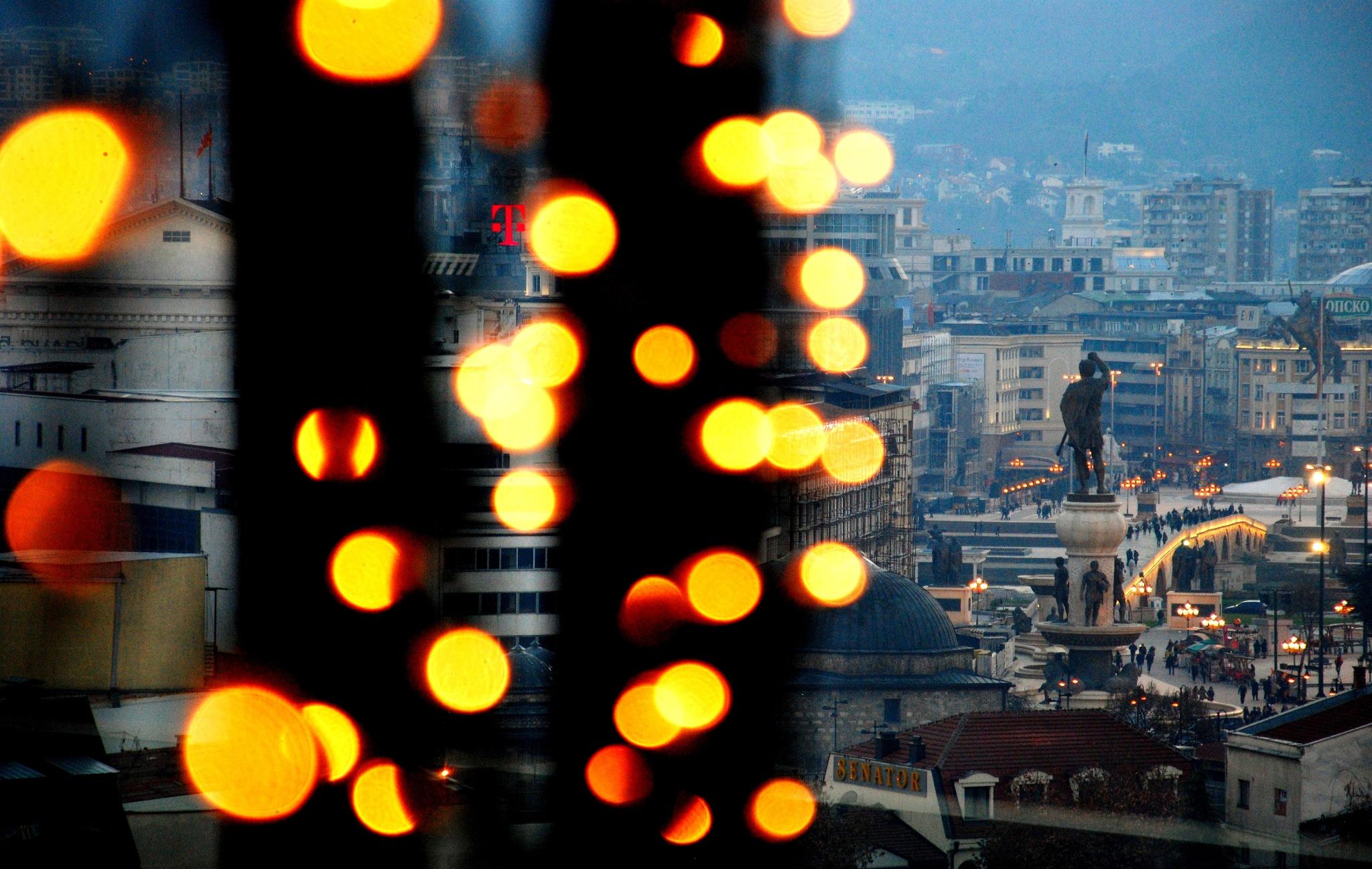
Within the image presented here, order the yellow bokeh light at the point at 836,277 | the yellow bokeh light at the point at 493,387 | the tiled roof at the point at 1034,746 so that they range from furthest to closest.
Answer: the yellow bokeh light at the point at 836,277
the tiled roof at the point at 1034,746
the yellow bokeh light at the point at 493,387

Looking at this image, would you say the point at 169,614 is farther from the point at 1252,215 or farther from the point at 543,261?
the point at 1252,215

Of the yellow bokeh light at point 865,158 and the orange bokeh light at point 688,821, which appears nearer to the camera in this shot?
the orange bokeh light at point 688,821

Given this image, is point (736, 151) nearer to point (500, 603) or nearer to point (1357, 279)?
point (500, 603)

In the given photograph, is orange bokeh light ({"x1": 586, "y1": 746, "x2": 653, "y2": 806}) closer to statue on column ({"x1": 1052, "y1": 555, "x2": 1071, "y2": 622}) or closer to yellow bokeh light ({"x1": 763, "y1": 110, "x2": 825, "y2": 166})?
yellow bokeh light ({"x1": 763, "y1": 110, "x2": 825, "y2": 166})

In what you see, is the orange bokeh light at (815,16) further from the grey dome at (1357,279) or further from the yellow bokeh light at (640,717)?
the grey dome at (1357,279)

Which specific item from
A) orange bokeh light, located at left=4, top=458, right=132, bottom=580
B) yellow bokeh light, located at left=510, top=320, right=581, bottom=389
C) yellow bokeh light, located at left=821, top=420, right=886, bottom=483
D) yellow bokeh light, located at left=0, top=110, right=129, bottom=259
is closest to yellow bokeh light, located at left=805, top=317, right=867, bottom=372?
yellow bokeh light, located at left=821, top=420, right=886, bottom=483

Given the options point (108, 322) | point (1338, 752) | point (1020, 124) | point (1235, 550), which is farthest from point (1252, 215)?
point (108, 322)

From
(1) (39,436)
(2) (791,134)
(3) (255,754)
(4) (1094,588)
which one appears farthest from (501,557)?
(4) (1094,588)

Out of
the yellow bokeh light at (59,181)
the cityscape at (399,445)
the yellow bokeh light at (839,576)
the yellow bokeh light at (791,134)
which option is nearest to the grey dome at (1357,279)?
the yellow bokeh light at (839,576)
